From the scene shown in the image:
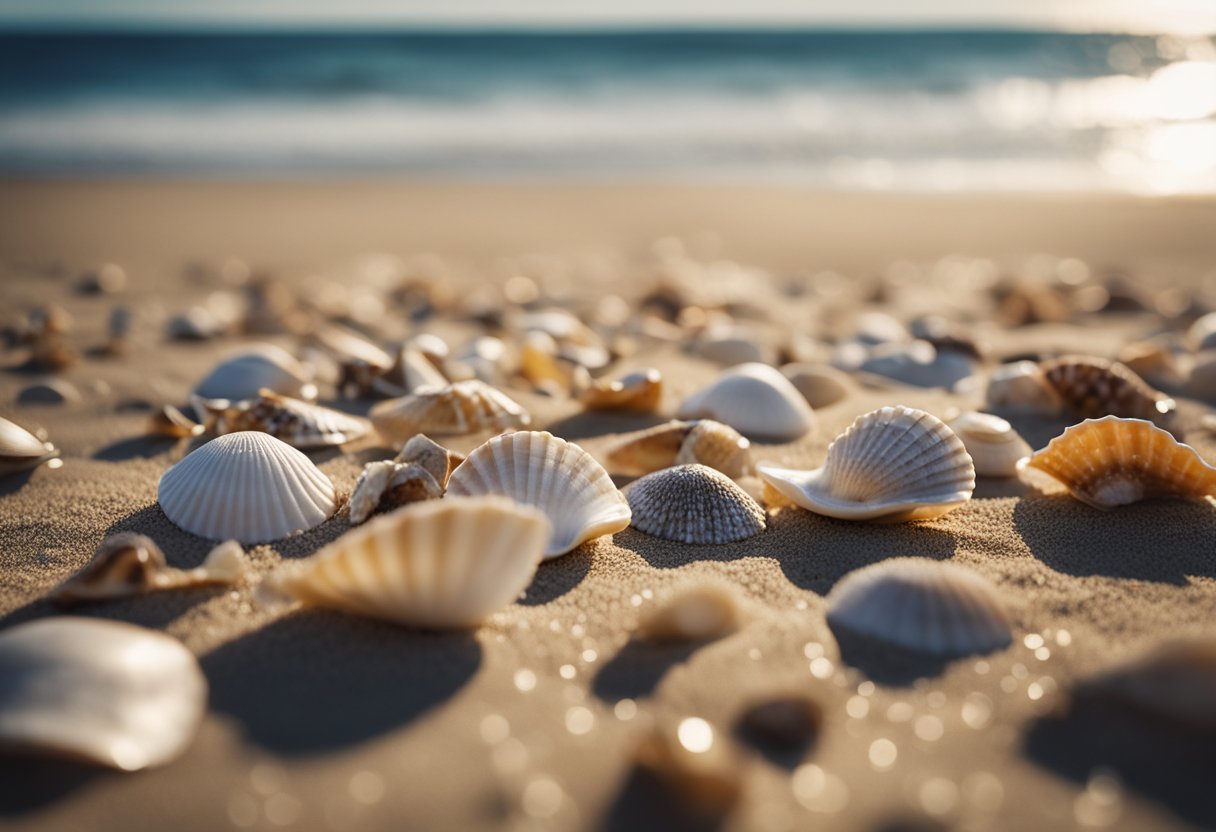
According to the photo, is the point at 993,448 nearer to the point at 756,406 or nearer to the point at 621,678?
the point at 756,406

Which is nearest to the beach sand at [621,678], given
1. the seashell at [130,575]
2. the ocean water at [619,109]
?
the seashell at [130,575]

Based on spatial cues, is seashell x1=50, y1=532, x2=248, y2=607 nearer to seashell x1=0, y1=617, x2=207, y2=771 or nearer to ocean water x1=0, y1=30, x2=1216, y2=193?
seashell x1=0, y1=617, x2=207, y2=771

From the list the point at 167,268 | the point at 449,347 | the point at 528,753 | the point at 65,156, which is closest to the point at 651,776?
the point at 528,753

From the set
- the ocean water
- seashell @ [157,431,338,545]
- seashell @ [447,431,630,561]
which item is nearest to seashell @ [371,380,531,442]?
seashell @ [157,431,338,545]

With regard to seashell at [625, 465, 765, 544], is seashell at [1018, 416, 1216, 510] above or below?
above

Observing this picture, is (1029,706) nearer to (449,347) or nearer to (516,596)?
(516,596)

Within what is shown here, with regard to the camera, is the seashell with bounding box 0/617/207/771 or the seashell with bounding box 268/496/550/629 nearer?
→ the seashell with bounding box 0/617/207/771

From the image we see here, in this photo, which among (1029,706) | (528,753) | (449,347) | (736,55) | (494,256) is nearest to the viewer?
(528,753)
